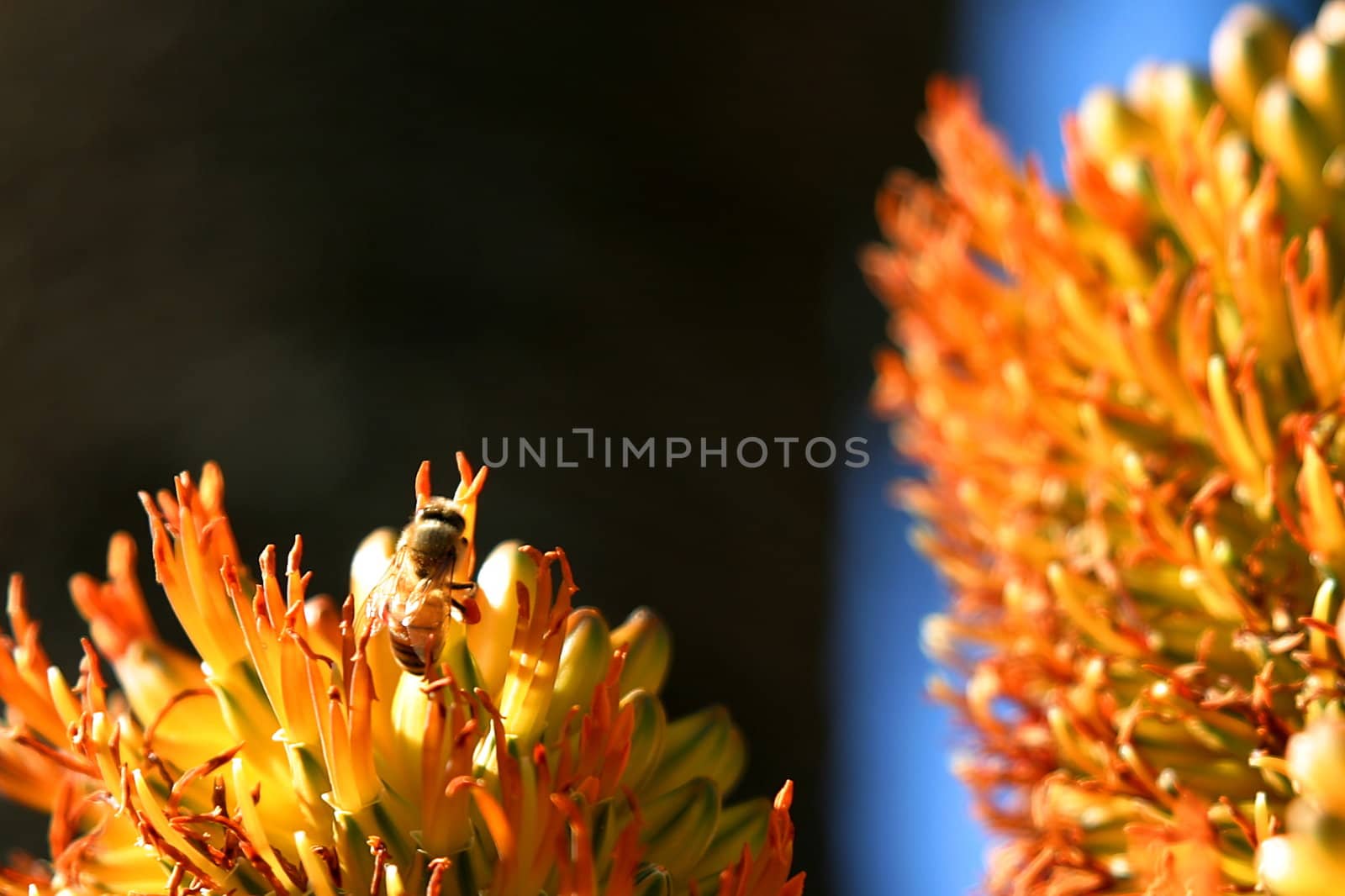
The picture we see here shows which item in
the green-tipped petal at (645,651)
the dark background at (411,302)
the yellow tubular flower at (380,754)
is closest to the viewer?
the yellow tubular flower at (380,754)

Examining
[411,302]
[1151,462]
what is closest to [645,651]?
[1151,462]

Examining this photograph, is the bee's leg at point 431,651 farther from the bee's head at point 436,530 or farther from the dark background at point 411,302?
the dark background at point 411,302

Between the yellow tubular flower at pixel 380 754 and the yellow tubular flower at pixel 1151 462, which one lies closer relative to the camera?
the yellow tubular flower at pixel 380 754

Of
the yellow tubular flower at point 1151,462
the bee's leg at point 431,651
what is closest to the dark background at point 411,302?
the yellow tubular flower at point 1151,462

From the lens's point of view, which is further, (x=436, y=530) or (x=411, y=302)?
(x=411, y=302)

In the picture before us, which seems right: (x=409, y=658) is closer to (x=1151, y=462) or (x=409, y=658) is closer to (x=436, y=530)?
(x=436, y=530)

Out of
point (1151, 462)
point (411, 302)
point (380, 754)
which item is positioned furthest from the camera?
point (411, 302)

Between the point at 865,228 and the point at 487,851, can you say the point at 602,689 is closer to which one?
the point at 487,851

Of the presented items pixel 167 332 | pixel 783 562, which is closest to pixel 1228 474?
pixel 783 562
